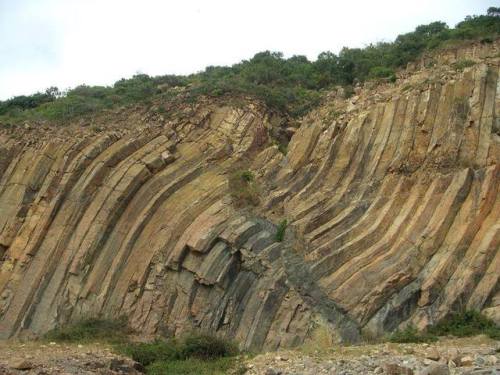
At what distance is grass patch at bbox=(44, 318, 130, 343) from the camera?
1966 centimetres

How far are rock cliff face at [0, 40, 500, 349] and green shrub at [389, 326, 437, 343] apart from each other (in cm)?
46

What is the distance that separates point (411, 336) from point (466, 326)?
1337 millimetres

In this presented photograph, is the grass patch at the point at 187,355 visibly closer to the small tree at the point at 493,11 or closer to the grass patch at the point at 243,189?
the grass patch at the point at 243,189

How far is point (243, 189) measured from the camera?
74.5ft

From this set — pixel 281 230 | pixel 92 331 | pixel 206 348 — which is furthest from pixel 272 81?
pixel 206 348

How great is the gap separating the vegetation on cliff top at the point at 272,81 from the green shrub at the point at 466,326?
12156 millimetres

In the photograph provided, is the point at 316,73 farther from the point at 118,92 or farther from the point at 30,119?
the point at 30,119

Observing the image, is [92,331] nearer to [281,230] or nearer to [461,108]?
[281,230]

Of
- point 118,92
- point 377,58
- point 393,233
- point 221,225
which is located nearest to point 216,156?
point 221,225

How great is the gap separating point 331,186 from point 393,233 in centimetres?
295

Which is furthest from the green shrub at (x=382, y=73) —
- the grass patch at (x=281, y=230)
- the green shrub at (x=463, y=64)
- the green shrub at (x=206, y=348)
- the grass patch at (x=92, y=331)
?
the grass patch at (x=92, y=331)

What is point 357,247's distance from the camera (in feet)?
64.7

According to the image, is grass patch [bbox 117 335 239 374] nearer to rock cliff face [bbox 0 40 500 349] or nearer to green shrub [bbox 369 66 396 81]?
rock cliff face [bbox 0 40 500 349]

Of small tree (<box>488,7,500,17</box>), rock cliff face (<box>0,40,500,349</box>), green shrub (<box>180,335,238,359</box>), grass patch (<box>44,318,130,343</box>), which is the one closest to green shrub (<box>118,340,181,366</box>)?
green shrub (<box>180,335,238,359</box>)
